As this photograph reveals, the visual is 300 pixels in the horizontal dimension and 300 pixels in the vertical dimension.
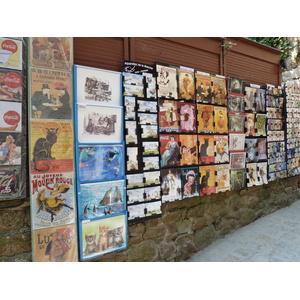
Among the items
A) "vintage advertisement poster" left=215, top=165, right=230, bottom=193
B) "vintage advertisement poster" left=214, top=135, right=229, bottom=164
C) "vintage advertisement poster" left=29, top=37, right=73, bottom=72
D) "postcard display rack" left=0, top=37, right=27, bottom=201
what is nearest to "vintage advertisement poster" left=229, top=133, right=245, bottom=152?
"vintage advertisement poster" left=214, top=135, right=229, bottom=164

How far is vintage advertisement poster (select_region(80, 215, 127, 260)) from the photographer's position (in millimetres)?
2219

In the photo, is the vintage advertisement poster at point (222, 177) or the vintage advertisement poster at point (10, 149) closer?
the vintage advertisement poster at point (10, 149)

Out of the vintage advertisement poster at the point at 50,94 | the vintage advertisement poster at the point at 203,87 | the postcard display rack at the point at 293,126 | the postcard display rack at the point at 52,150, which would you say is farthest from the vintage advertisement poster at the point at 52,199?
the postcard display rack at the point at 293,126

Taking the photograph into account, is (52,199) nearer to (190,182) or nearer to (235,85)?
(190,182)

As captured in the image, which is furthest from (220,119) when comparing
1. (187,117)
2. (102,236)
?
(102,236)

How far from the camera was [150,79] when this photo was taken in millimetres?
2645

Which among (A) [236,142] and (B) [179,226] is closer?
(B) [179,226]

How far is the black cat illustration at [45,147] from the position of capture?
2.02 metres

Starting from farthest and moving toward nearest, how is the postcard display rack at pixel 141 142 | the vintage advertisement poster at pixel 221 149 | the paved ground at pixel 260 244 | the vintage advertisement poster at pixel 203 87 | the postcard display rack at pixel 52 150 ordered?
the vintage advertisement poster at pixel 221 149 → the vintage advertisement poster at pixel 203 87 → the paved ground at pixel 260 244 → the postcard display rack at pixel 141 142 → the postcard display rack at pixel 52 150

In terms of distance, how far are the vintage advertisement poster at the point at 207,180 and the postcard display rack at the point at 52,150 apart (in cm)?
179

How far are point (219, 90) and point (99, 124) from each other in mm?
2033

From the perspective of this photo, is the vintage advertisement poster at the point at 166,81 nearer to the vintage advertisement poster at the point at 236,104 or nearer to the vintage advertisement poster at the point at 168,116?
the vintage advertisement poster at the point at 168,116

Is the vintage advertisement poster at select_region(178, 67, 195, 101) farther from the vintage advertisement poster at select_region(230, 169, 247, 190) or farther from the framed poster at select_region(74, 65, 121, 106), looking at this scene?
the vintage advertisement poster at select_region(230, 169, 247, 190)

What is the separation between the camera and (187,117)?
9.69ft
